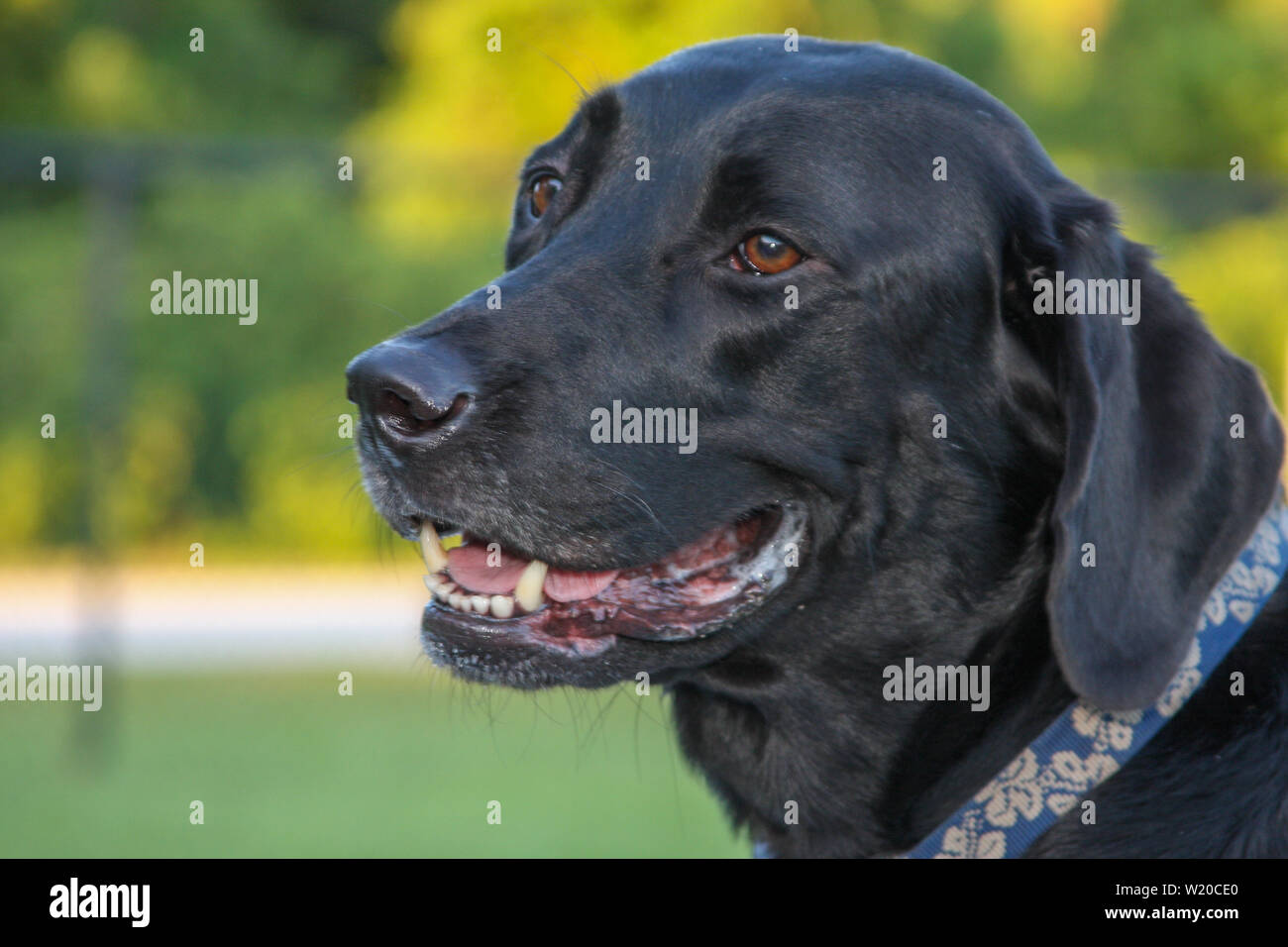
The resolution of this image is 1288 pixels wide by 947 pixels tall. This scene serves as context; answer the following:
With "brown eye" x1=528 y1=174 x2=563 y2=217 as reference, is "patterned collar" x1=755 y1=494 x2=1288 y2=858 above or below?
below

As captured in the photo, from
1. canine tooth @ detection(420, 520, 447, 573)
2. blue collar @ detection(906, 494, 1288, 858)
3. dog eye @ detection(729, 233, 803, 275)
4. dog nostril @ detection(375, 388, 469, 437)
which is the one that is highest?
dog eye @ detection(729, 233, 803, 275)

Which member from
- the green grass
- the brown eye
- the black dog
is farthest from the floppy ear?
the green grass

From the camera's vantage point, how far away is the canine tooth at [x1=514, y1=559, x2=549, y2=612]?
8.96 feet

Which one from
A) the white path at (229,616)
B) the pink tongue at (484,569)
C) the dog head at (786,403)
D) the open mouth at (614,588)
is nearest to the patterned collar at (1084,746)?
the dog head at (786,403)

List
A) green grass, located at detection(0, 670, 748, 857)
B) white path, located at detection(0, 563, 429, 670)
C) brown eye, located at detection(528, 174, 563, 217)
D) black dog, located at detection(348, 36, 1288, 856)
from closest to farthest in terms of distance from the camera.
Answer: black dog, located at detection(348, 36, 1288, 856)
brown eye, located at detection(528, 174, 563, 217)
green grass, located at detection(0, 670, 748, 857)
white path, located at detection(0, 563, 429, 670)

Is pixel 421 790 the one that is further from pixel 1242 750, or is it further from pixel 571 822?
pixel 1242 750

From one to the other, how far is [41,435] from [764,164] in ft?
31.0

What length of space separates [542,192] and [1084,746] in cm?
169

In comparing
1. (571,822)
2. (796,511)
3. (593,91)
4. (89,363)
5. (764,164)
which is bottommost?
(571,822)

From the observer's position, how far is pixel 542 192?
130 inches

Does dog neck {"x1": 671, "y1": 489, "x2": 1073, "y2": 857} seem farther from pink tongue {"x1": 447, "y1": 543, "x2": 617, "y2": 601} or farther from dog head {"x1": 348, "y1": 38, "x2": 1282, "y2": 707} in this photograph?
pink tongue {"x1": 447, "y1": 543, "x2": 617, "y2": 601}

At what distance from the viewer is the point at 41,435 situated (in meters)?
10.9

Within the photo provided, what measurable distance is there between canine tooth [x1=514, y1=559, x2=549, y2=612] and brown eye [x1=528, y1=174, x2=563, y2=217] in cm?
89

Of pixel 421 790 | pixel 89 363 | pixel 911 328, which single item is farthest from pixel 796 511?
pixel 89 363
